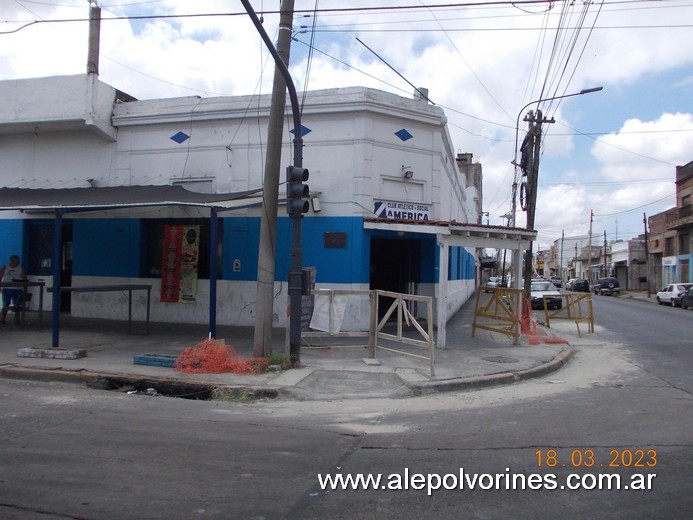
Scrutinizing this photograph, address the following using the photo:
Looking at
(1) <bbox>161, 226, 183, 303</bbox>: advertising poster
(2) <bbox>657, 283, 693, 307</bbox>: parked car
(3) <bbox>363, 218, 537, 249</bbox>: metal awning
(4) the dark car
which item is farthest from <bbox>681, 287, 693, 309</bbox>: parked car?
(1) <bbox>161, 226, 183, 303</bbox>: advertising poster

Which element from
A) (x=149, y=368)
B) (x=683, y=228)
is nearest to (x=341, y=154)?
(x=149, y=368)

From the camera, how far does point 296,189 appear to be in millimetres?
9539

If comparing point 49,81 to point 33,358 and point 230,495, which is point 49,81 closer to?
point 33,358

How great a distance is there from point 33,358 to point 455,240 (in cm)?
869

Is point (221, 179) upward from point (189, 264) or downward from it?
upward

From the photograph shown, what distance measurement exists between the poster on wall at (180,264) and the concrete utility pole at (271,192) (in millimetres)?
5650

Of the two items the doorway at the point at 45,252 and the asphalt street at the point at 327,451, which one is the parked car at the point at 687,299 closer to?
the asphalt street at the point at 327,451

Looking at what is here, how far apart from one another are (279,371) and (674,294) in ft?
110

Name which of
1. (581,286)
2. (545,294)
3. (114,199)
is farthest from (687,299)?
(114,199)

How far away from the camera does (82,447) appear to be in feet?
18.5

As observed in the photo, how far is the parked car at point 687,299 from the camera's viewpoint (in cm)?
3256

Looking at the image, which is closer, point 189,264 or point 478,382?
point 478,382

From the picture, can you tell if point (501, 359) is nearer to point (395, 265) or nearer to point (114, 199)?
point (395, 265)

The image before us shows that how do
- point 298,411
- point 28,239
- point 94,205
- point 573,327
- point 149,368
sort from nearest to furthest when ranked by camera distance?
point 298,411 → point 149,368 → point 94,205 → point 28,239 → point 573,327
